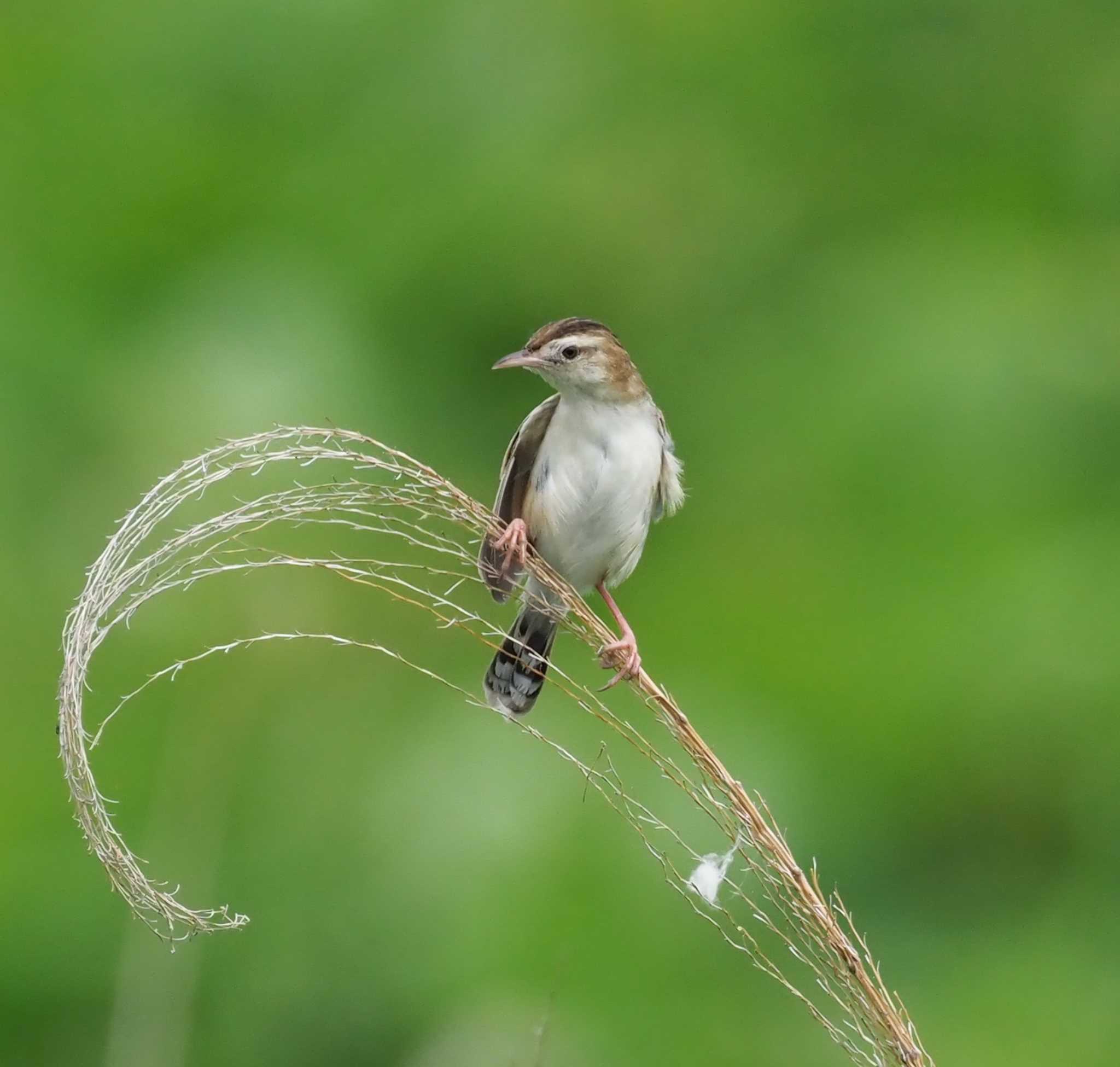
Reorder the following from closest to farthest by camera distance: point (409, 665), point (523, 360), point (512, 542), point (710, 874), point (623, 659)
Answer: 1. point (409, 665)
2. point (710, 874)
3. point (623, 659)
4. point (512, 542)
5. point (523, 360)

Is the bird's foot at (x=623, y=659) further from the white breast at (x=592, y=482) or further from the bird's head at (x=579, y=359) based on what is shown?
the bird's head at (x=579, y=359)

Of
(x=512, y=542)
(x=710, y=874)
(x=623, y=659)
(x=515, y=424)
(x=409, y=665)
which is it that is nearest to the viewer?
(x=409, y=665)

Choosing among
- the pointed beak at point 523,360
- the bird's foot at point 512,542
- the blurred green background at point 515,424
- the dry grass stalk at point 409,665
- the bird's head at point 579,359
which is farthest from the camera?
the blurred green background at point 515,424

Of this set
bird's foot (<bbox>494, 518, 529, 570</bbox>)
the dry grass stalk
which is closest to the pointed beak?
bird's foot (<bbox>494, 518, 529, 570</bbox>)

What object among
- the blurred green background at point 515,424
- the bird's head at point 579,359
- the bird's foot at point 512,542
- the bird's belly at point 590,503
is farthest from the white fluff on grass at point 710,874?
the bird's head at point 579,359

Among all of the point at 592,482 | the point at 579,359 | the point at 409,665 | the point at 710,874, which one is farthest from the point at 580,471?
the point at 409,665

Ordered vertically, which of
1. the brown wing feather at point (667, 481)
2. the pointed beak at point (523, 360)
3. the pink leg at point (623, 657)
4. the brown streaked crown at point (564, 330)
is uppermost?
the brown streaked crown at point (564, 330)

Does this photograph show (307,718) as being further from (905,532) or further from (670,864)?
(670,864)

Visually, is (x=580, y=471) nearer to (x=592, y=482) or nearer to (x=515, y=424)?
(x=592, y=482)

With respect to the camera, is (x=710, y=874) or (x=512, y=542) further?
(x=512, y=542)
